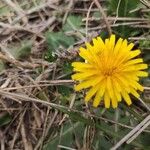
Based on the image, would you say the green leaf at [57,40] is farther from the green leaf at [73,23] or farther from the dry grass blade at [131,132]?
the dry grass blade at [131,132]

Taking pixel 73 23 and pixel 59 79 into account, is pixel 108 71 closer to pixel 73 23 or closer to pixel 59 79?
pixel 59 79

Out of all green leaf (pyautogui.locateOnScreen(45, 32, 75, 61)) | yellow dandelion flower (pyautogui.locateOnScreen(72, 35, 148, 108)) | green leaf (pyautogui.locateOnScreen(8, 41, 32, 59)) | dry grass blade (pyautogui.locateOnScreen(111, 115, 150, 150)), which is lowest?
dry grass blade (pyautogui.locateOnScreen(111, 115, 150, 150))

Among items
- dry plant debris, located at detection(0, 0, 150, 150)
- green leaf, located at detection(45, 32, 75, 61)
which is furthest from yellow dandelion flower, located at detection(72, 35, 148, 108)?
green leaf, located at detection(45, 32, 75, 61)

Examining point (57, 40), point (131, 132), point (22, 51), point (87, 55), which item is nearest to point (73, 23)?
point (57, 40)

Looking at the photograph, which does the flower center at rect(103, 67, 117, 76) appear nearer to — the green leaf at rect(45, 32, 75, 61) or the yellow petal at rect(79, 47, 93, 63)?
the yellow petal at rect(79, 47, 93, 63)

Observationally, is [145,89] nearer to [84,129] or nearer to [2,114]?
[84,129]

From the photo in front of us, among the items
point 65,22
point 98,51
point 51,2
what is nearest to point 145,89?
point 98,51
